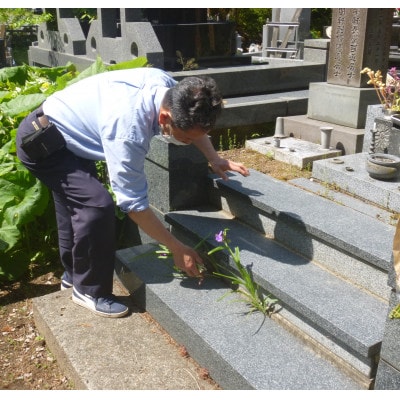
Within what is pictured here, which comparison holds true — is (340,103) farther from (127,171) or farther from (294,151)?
(127,171)

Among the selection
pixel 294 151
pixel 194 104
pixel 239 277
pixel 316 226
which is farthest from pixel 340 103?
pixel 194 104

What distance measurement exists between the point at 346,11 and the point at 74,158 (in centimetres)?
358

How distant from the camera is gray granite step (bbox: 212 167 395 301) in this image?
102 inches

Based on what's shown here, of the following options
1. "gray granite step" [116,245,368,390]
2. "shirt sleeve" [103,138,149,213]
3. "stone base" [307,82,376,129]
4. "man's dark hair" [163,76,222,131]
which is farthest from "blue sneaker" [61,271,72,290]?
"stone base" [307,82,376,129]

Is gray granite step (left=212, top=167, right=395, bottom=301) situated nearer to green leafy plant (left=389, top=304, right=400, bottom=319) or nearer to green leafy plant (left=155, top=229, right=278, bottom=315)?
green leafy plant (left=155, top=229, right=278, bottom=315)

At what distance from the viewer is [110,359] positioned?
262 cm

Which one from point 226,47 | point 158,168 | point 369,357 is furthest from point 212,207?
point 226,47

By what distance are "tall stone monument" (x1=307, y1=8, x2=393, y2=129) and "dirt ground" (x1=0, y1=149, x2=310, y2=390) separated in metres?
1.14

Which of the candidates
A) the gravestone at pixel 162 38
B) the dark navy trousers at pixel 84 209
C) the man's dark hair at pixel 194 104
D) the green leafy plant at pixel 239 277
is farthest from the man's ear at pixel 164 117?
→ the gravestone at pixel 162 38

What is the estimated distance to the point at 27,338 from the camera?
3.11 metres

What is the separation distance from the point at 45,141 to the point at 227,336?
4.63ft

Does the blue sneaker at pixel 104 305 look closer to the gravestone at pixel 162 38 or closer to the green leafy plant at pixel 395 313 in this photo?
the green leafy plant at pixel 395 313

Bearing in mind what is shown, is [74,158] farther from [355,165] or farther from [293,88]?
[293,88]

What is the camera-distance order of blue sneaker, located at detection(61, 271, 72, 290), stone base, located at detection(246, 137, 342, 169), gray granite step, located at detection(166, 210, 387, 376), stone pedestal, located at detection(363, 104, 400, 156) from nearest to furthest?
1. gray granite step, located at detection(166, 210, 387, 376)
2. blue sneaker, located at detection(61, 271, 72, 290)
3. stone pedestal, located at detection(363, 104, 400, 156)
4. stone base, located at detection(246, 137, 342, 169)
